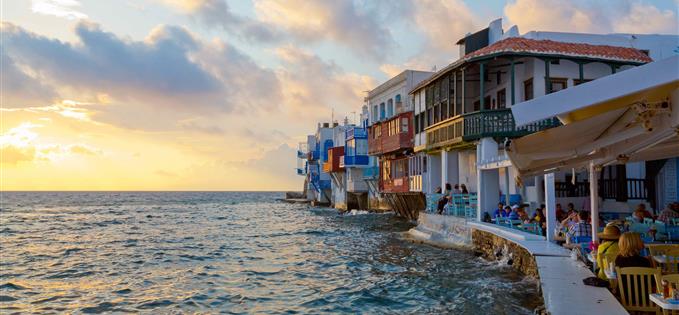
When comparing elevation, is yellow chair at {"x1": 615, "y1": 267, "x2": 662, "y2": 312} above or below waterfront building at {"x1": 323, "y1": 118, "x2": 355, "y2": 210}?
below

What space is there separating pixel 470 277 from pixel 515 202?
8455 mm

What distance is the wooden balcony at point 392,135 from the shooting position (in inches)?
1357

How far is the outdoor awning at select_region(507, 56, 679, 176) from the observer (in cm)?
498

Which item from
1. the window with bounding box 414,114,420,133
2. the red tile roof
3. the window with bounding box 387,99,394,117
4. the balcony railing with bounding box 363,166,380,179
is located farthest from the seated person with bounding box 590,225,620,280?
the balcony railing with bounding box 363,166,380,179

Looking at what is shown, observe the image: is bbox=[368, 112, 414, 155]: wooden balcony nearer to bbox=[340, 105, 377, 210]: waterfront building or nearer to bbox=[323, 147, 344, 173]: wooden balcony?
bbox=[340, 105, 377, 210]: waterfront building

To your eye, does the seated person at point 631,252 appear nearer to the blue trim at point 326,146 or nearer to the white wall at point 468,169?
the white wall at point 468,169

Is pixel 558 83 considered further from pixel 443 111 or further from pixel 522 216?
pixel 522 216

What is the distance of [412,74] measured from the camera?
3866cm

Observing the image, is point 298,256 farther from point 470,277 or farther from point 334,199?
point 334,199

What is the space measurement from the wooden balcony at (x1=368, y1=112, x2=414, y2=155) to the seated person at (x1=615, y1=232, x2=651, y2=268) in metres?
26.7

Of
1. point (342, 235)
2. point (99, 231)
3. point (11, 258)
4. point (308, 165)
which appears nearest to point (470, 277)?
point (342, 235)

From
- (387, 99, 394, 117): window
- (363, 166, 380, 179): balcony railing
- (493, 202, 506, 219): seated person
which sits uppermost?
(387, 99, 394, 117): window

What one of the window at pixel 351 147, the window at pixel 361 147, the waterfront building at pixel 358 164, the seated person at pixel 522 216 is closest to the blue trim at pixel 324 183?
the waterfront building at pixel 358 164

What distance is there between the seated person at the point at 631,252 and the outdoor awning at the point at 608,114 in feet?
3.99
